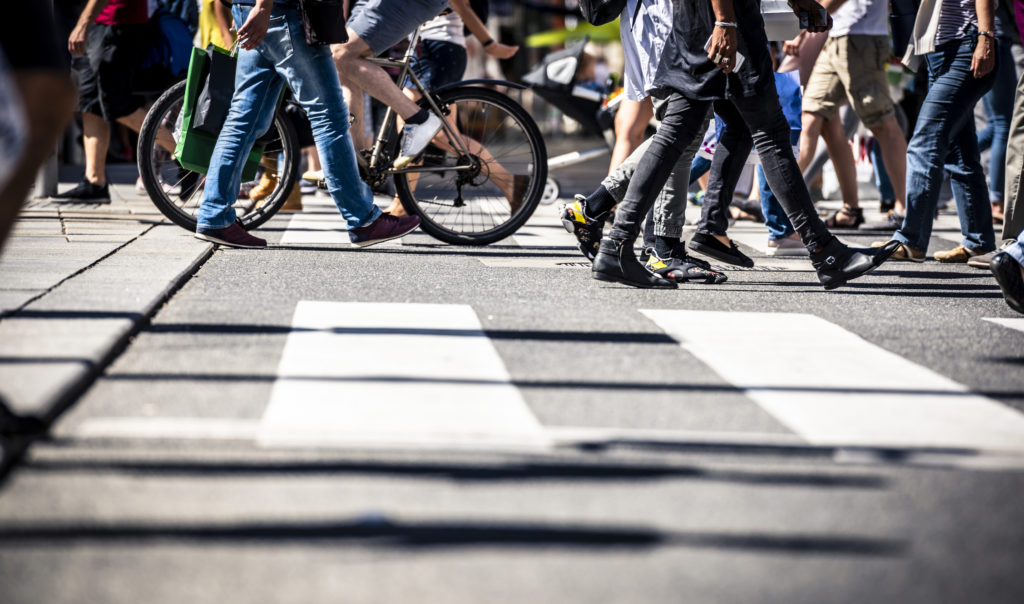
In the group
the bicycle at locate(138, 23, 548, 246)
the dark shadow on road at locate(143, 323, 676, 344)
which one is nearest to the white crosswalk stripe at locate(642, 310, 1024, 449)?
the dark shadow on road at locate(143, 323, 676, 344)

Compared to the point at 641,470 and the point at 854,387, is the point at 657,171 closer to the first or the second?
the point at 854,387

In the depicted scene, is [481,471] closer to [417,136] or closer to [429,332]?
[429,332]

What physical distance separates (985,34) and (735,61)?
1.75m

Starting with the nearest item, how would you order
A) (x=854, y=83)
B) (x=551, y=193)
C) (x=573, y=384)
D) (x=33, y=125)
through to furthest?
(x=33, y=125) < (x=573, y=384) < (x=854, y=83) < (x=551, y=193)

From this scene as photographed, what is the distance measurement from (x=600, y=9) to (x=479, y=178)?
1305 millimetres

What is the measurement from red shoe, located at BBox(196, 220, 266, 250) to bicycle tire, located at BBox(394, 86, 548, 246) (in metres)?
Answer: 0.83

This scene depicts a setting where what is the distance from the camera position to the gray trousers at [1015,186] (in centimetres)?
648

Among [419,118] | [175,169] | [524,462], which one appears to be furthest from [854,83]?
[524,462]

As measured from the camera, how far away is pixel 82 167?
13406mm

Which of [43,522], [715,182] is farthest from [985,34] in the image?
[43,522]

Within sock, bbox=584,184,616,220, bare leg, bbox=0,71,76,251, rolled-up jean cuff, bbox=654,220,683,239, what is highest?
bare leg, bbox=0,71,76,251

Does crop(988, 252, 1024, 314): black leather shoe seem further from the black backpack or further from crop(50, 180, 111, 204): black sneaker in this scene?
crop(50, 180, 111, 204): black sneaker

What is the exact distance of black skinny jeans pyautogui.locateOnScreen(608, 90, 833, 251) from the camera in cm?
546

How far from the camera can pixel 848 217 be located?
8727 millimetres
